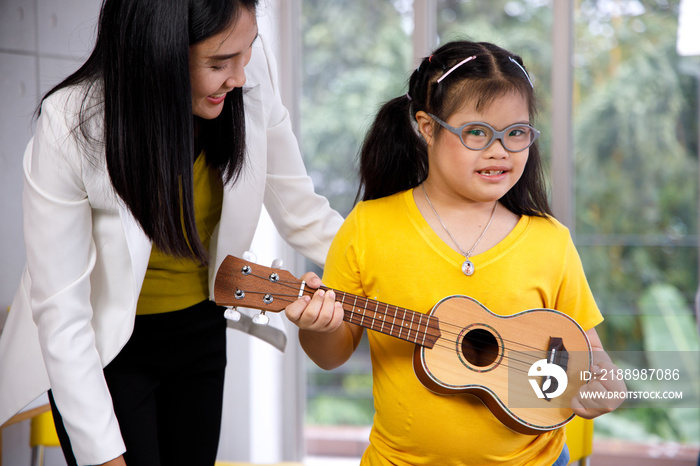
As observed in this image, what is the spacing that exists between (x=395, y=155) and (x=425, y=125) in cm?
15

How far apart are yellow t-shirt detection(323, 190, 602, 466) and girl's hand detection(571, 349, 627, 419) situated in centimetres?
9

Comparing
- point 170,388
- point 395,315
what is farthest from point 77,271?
point 395,315

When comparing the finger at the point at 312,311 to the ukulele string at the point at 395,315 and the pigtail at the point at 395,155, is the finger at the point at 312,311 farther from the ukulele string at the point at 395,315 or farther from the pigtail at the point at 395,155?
the pigtail at the point at 395,155

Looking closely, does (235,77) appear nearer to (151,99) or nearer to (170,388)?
(151,99)

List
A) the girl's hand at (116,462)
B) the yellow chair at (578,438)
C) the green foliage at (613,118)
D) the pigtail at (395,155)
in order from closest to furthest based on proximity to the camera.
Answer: the girl's hand at (116,462)
the pigtail at (395,155)
the yellow chair at (578,438)
the green foliage at (613,118)

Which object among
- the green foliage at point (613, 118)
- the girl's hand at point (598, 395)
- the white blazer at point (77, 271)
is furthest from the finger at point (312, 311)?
the green foliage at point (613, 118)

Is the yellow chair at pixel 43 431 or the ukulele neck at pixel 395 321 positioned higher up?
the ukulele neck at pixel 395 321

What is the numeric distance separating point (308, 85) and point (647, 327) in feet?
6.68

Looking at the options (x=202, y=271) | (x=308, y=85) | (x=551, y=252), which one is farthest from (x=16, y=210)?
(x=551, y=252)

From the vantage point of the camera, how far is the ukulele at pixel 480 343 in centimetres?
120

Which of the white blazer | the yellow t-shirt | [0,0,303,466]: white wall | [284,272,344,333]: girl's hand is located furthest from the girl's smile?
[0,0,303,466]: white wall

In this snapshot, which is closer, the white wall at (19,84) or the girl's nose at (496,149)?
the girl's nose at (496,149)

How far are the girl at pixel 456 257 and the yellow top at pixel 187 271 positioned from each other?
0.28 m

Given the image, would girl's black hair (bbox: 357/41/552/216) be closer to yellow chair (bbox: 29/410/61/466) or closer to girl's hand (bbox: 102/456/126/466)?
girl's hand (bbox: 102/456/126/466)
